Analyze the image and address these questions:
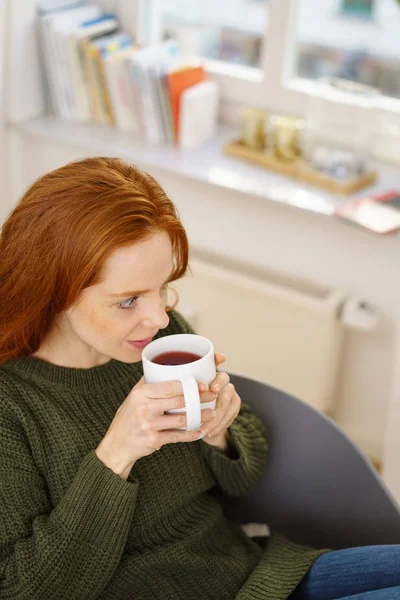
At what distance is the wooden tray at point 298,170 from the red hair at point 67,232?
105cm

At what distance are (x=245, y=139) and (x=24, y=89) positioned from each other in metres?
0.73

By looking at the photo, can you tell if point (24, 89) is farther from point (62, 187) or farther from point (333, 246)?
point (62, 187)

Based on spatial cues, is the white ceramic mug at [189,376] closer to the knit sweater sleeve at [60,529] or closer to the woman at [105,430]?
the woman at [105,430]

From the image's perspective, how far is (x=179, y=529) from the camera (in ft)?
4.64

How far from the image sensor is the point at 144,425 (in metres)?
1.19

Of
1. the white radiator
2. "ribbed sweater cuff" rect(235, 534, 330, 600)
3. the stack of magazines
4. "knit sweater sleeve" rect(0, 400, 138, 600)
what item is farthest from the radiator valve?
"knit sweater sleeve" rect(0, 400, 138, 600)

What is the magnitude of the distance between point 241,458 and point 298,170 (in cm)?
109

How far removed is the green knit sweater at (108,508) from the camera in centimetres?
123

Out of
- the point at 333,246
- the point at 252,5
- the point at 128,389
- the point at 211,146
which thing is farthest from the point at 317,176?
the point at 128,389

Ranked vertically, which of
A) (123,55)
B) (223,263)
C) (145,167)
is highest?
(123,55)

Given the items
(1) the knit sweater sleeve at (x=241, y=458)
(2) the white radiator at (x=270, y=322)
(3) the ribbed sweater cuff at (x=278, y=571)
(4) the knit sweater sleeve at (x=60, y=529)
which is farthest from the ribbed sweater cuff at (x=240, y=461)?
(2) the white radiator at (x=270, y=322)

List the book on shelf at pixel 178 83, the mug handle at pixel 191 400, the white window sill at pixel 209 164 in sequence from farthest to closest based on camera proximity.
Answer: the book on shelf at pixel 178 83
the white window sill at pixel 209 164
the mug handle at pixel 191 400

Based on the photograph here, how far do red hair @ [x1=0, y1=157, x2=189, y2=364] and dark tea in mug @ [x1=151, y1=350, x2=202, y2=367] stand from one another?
145mm

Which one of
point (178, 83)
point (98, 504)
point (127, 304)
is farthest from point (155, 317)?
point (178, 83)
